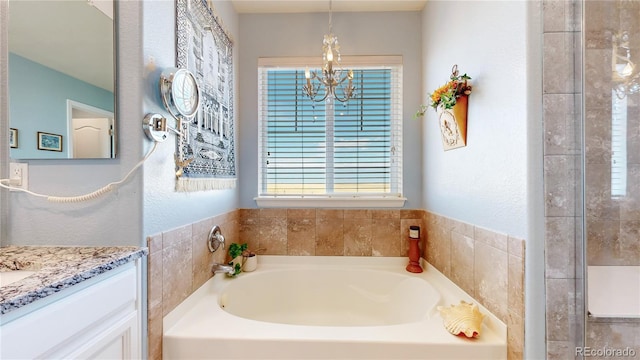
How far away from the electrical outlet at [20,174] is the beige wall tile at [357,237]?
68.7 inches

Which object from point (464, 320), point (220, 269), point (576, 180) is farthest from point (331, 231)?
point (576, 180)

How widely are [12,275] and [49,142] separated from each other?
1.57 feet

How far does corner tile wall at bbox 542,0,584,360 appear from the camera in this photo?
3.31 feet

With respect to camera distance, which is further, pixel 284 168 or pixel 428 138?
pixel 284 168

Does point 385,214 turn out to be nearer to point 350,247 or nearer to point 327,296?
point 350,247

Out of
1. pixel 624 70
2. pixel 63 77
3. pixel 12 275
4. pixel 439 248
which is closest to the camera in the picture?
pixel 12 275

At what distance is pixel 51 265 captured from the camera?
0.82 meters

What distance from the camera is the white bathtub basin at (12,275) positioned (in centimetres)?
81

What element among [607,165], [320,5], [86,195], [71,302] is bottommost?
[71,302]

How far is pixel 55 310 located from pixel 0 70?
1.04m

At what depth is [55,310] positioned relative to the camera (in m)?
0.68

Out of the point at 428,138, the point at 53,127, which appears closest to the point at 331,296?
the point at 428,138

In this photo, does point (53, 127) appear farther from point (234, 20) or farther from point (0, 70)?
point (234, 20)

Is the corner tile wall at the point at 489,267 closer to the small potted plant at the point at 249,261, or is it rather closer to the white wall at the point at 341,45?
the white wall at the point at 341,45
